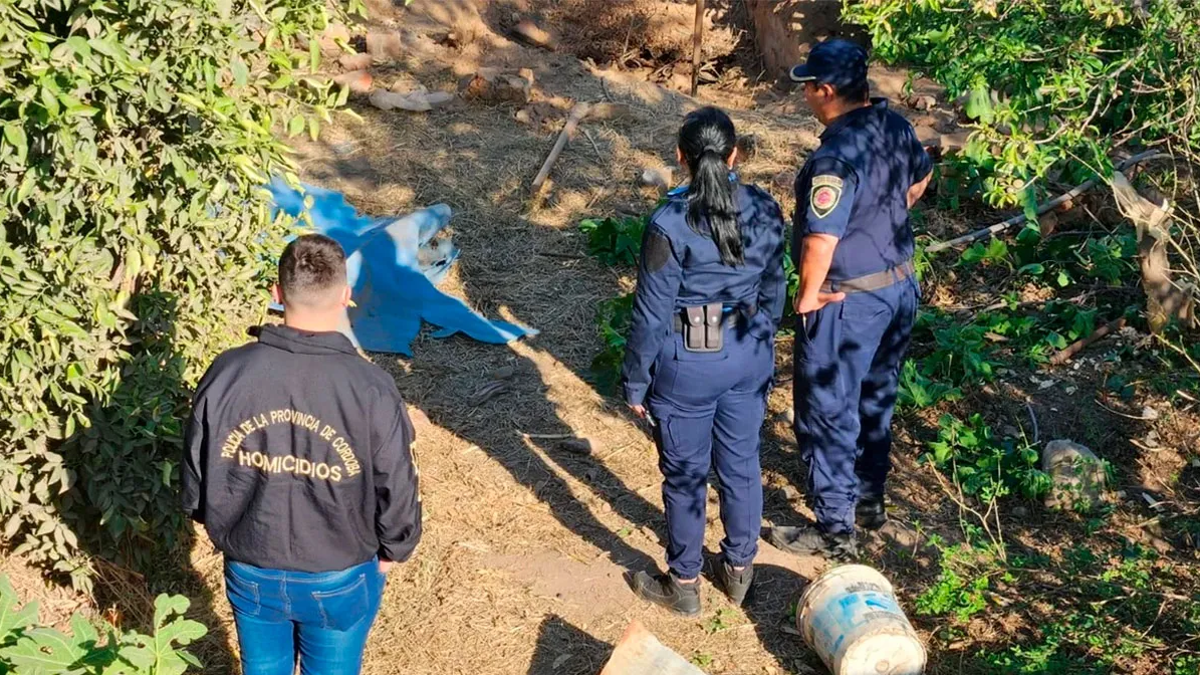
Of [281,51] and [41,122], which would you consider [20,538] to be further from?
[281,51]

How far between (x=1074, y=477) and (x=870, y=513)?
3.29 ft

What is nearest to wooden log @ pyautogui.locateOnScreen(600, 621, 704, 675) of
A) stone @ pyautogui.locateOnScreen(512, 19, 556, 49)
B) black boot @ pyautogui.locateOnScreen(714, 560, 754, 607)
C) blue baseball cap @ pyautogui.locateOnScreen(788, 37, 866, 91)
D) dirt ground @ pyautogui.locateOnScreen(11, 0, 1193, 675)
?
dirt ground @ pyautogui.locateOnScreen(11, 0, 1193, 675)

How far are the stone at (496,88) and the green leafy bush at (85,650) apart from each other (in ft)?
24.9

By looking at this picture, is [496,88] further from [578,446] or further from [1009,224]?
[578,446]

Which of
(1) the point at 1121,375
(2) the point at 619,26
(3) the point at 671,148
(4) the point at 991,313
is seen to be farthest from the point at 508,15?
(1) the point at 1121,375

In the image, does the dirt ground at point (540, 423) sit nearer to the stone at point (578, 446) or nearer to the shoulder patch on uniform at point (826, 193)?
the stone at point (578, 446)

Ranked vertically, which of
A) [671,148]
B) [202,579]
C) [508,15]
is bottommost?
[202,579]

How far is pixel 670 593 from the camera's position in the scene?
15.9 ft

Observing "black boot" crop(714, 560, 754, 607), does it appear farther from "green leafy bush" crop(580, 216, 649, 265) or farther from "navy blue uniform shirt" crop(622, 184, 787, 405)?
"green leafy bush" crop(580, 216, 649, 265)

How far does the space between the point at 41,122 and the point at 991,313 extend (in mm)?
5200

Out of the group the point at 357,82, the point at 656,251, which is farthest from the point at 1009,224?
the point at 357,82

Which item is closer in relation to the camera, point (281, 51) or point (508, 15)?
point (281, 51)

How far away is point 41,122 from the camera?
342 cm

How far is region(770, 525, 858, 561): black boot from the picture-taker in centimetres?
517
